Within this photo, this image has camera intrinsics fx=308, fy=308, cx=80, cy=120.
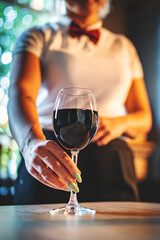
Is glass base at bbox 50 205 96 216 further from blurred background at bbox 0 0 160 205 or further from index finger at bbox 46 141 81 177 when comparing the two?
blurred background at bbox 0 0 160 205

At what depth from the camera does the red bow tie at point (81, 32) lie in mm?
1163

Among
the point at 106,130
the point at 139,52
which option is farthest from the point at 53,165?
the point at 139,52

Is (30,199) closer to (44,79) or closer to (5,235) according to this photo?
(44,79)

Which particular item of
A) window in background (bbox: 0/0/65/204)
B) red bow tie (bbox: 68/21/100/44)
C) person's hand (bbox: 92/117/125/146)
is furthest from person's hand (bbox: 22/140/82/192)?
window in background (bbox: 0/0/65/204)

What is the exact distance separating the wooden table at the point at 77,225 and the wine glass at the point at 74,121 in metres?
0.05

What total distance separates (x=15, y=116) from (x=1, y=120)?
2.96 metres

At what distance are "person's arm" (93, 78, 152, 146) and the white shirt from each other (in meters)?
0.06

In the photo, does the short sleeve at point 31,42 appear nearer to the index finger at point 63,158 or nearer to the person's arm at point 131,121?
the person's arm at point 131,121

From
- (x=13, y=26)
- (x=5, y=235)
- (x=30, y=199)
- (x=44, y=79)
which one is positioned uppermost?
(x=13, y=26)

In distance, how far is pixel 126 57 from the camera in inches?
49.4

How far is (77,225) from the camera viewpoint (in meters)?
0.50

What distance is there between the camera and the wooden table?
443 millimetres

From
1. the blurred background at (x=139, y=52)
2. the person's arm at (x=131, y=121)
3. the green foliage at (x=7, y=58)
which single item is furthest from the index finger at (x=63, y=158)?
the green foliage at (x=7, y=58)

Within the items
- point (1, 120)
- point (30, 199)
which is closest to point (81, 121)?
point (30, 199)
